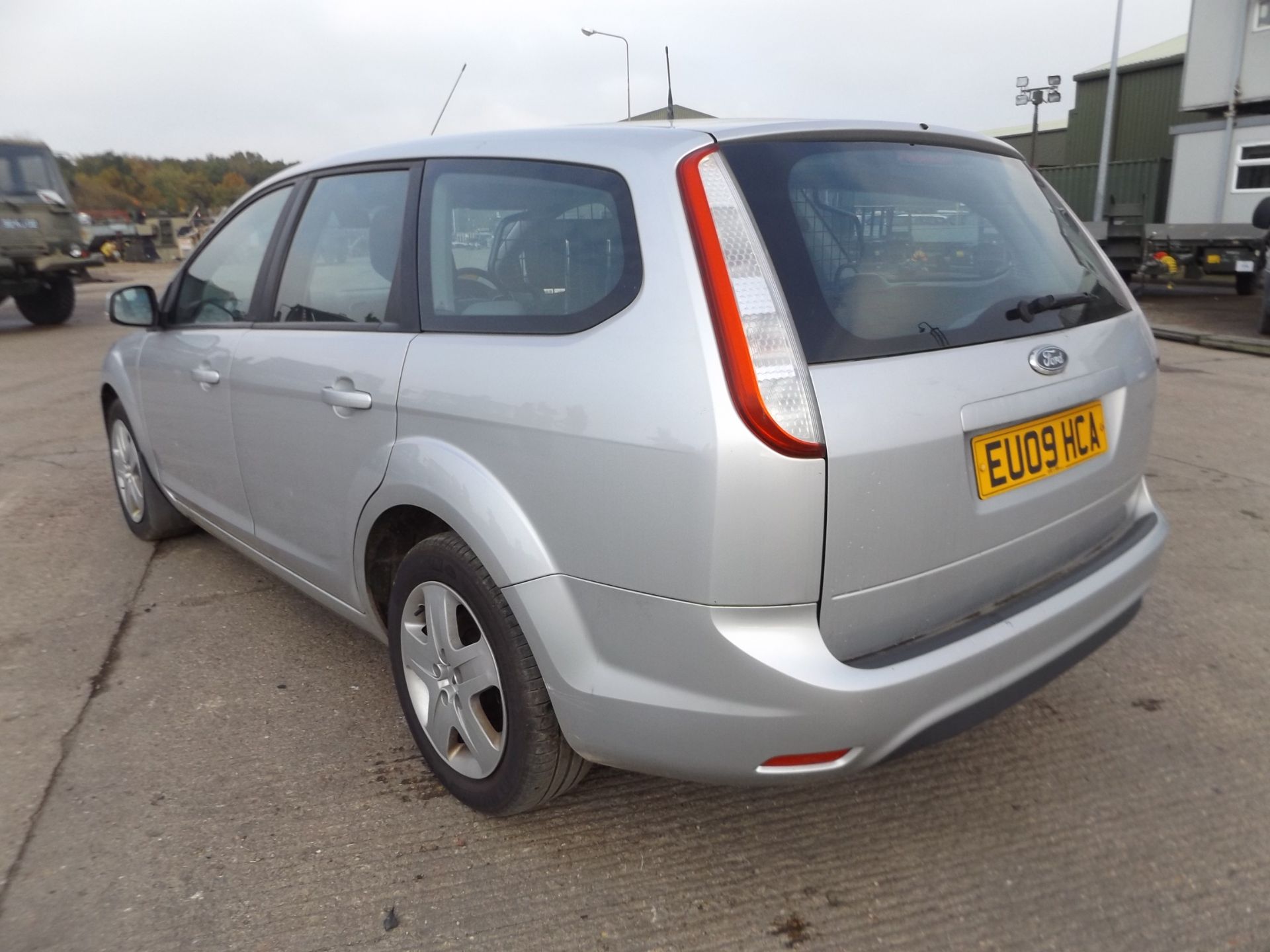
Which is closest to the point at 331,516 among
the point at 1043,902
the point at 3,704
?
the point at 3,704

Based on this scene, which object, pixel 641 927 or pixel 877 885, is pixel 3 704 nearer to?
pixel 641 927

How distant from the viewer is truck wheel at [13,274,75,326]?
1455 cm

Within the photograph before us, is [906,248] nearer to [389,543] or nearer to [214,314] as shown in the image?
[389,543]

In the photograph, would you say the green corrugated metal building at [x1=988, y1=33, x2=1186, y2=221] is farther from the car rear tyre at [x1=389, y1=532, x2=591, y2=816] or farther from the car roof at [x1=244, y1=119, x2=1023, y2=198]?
the car rear tyre at [x1=389, y1=532, x2=591, y2=816]

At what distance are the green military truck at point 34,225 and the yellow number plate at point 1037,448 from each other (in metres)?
14.0

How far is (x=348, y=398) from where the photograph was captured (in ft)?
8.32

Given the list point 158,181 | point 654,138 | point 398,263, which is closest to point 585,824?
point 398,263

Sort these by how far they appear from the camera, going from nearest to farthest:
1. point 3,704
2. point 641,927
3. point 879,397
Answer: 1. point 879,397
2. point 641,927
3. point 3,704

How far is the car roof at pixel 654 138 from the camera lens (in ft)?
6.68

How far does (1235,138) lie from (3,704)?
1843 centimetres

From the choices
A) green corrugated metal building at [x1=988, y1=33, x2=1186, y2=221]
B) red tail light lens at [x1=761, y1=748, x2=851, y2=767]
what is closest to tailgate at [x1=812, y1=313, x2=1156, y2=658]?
red tail light lens at [x1=761, y1=748, x2=851, y2=767]

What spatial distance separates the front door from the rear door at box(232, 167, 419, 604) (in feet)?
0.52

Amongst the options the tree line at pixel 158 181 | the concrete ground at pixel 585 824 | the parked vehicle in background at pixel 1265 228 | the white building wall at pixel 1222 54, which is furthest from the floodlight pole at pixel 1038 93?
the tree line at pixel 158 181

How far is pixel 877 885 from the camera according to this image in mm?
2221
